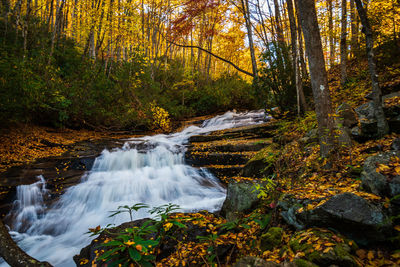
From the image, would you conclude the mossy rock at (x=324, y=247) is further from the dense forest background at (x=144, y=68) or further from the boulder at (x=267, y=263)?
the dense forest background at (x=144, y=68)

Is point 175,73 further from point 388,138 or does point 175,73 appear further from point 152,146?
point 388,138

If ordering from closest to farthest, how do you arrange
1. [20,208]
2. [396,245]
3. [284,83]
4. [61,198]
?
[396,245] → [20,208] → [61,198] → [284,83]

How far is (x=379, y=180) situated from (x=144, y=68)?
42.7 ft

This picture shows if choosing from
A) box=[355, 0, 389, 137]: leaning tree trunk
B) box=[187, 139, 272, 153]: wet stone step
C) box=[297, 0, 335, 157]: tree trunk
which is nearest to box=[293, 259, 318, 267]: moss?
box=[297, 0, 335, 157]: tree trunk

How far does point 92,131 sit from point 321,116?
10.5 meters

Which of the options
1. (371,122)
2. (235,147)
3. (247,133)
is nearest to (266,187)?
(371,122)

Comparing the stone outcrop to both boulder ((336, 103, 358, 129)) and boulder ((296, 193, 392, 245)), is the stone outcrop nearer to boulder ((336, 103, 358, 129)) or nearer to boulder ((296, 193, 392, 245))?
boulder ((296, 193, 392, 245))

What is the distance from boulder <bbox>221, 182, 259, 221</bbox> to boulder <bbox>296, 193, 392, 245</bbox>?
1272 millimetres

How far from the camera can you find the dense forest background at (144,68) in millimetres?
6238

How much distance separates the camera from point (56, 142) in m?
7.89

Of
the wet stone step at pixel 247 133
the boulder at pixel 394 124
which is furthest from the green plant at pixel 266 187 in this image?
the wet stone step at pixel 247 133

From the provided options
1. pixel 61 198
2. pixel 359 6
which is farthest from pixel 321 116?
pixel 61 198

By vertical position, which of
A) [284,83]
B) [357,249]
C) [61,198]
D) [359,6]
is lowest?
[61,198]

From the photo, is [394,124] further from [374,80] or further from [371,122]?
[374,80]
